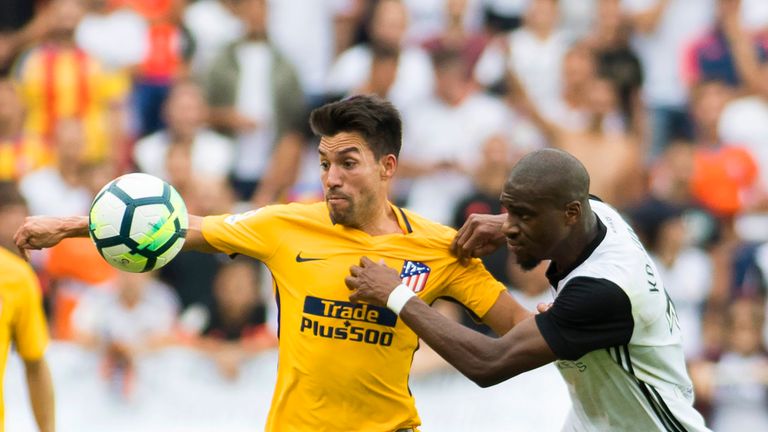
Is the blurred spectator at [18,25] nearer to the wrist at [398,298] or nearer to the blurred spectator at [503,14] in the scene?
the blurred spectator at [503,14]

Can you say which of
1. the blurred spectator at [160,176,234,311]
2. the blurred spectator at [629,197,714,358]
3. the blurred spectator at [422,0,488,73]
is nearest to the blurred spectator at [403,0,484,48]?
the blurred spectator at [422,0,488,73]

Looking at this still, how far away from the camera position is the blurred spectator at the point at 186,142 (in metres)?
12.7

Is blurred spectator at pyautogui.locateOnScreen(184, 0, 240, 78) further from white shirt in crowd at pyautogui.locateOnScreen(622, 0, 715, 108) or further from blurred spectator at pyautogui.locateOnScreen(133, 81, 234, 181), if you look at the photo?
white shirt in crowd at pyautogui.locateOnScreen(622, 0, 715, 108)

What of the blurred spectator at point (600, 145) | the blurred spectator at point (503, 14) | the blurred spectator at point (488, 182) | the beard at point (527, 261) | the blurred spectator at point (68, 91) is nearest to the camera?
the beard at point (527, 261)

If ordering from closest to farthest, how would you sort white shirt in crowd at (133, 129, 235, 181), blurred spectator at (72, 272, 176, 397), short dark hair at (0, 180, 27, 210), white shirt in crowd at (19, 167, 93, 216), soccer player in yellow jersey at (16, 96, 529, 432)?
soccer player in yellow jersey at (16, 96, 529, 432)
short dark hair at (0, 180, 27, 210)
blurred spectator at (72, 272, 176, 397)
white shirt in crowd at (19, 167, 93, 216)
white shirt in crowd at (133, 129, 235, 181)

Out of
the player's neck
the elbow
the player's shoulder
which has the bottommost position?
the elbow

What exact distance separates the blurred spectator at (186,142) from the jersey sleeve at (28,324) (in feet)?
18.3

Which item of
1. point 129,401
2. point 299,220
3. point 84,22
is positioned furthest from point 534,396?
point 84,22

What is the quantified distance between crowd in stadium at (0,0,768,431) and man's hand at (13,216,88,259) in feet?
16.4

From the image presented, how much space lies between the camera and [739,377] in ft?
37.6

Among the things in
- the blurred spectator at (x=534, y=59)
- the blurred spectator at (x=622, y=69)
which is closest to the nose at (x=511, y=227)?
the blurred spectator at (x=534, y=59)

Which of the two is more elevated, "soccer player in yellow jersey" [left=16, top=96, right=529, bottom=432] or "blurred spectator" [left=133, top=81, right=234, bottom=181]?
"soccer player in yellow jersey" [left=16, top=96, right=529, bottom=432]

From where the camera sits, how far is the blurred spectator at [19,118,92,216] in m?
12.2

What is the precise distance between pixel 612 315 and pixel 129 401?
5.52 m
